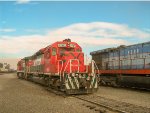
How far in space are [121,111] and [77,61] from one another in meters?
7.62

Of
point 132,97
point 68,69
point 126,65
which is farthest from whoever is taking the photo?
point 126,65

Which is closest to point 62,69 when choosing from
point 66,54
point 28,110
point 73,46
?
point 66,54

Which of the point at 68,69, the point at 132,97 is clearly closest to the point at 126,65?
the point at 68,69

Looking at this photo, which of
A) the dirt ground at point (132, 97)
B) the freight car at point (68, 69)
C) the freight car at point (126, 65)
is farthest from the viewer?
the freight car at point (126, 65)

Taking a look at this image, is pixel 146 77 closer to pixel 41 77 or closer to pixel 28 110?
pixel 41 77

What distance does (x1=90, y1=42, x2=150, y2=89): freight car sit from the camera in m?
17.0

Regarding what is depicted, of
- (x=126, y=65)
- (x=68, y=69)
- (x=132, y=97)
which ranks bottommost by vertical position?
(x=132, y=97)

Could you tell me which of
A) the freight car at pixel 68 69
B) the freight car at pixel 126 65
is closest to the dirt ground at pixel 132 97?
the freight car at pixel 68 69

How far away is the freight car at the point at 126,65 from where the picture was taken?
669 inches

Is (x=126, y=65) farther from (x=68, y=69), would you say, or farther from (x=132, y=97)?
(x=132, y=97)

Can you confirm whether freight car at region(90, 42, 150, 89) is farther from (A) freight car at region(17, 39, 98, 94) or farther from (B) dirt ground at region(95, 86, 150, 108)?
(A) freight car at region(17, 39, 98, 94)

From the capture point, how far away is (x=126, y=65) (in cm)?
1911

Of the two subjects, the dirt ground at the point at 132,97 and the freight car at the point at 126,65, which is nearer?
the dirt ground at the point at 132,97

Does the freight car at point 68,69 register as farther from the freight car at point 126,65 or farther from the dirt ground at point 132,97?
the freight car at point 126,65
